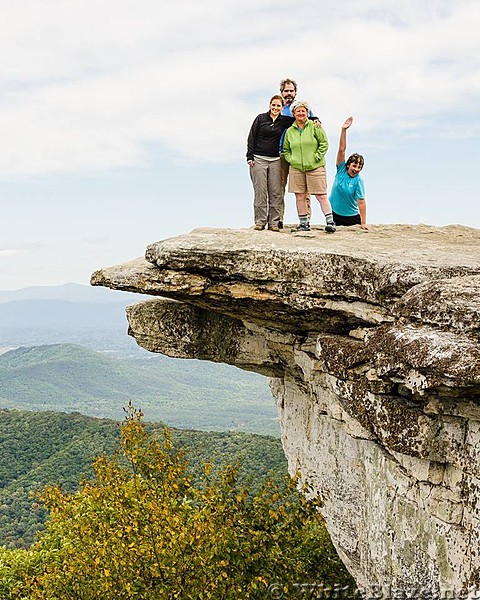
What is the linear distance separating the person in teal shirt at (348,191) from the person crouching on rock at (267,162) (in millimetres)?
1346

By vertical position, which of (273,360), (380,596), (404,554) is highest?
(273,360)

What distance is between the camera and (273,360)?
1681cm

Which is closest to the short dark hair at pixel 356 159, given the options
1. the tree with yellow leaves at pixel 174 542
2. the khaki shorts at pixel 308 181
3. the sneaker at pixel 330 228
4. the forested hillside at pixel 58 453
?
the khaki shorts at pixel 308 181

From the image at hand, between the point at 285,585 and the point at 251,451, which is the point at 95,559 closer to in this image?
the point at 285,585

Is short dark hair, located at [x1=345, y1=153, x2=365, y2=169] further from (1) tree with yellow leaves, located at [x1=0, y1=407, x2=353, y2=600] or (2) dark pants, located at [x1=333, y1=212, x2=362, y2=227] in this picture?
(1) tree with yellow leaves, located at [x1=0, y1=407, x2=353, y2=600]

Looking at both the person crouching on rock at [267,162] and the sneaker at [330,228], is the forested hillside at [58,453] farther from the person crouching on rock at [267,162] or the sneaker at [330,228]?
the sneaker at [330,228]

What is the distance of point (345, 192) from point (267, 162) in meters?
2.02

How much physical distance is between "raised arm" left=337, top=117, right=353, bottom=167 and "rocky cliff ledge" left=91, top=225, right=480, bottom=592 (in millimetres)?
1866

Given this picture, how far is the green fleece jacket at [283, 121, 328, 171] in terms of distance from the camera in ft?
50.1

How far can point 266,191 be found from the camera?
1611 centimetres

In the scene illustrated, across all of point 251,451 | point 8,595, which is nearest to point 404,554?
point 8,595

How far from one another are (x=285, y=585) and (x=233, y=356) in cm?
554

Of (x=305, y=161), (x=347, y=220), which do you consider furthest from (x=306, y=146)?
(x=347, y=220)

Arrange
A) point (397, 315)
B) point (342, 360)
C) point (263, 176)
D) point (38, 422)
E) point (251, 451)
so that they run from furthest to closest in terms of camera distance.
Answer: point (38, 422) < point (251, 451) < point (263, 176) < point (342, 360) < point (397, 315)
